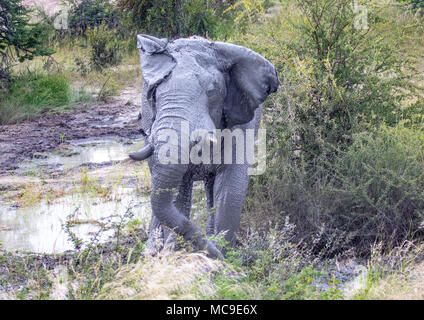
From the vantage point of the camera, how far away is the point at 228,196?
5012 millimetres

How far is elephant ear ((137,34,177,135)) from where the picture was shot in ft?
14.4

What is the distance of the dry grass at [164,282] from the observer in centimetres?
364

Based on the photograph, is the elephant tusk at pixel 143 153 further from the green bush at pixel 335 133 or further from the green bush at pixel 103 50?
the green bush at pixel 103 50

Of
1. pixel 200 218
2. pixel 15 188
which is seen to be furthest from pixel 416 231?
pixel 15 188

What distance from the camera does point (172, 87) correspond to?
4.26 meters

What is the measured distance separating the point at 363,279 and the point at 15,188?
470cm

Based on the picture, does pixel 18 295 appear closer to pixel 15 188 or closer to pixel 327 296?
pixel 327 296

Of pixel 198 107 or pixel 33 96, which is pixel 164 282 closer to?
pixel 198 107

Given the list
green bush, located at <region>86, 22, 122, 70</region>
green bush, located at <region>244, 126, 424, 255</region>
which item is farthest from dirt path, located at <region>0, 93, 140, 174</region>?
green bush, located at <region>244, 126, 424, 255</region>

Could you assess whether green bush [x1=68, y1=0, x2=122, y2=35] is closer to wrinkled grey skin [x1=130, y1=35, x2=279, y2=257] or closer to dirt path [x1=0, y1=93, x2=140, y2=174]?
dirt path [x1=0, y1=93, x2=140, y2=174]

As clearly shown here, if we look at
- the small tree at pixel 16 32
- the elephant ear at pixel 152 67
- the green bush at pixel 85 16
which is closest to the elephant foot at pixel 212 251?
the elephant ear at pixel 152 67

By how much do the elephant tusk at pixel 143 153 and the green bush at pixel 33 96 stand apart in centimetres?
780

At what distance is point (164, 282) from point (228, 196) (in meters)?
1.46
